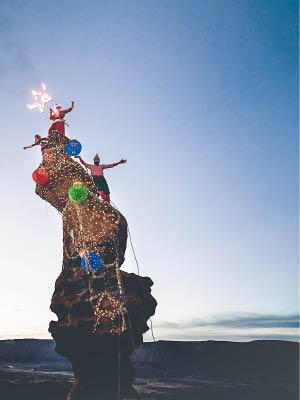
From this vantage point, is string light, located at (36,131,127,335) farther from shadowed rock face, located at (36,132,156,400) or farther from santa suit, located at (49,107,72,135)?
santa suit, located at (49,107,72,135)

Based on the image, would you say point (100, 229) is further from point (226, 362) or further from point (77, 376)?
point (226, 362)

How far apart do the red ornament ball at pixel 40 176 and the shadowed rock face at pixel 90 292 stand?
323mm

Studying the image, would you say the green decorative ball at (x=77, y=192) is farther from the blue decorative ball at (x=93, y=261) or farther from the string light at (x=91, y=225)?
the blue decorative ball at (x=93, y=261)

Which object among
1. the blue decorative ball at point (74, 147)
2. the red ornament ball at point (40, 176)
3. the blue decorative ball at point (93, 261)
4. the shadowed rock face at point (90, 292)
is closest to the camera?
the blue decorative ball at point (74, 147)

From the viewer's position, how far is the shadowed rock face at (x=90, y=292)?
502 inches

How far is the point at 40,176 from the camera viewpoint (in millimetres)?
12562

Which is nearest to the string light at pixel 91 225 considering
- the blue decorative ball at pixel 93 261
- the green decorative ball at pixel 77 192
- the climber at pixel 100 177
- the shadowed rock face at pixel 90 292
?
the shadowed rock face at pixel 90 292

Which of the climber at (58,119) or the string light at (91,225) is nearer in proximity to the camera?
the string light at (91,225)

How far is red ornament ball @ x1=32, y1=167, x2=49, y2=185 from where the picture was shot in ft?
41.0

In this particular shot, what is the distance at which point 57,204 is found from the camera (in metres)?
13.7

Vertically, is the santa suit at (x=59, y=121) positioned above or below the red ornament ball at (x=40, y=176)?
above

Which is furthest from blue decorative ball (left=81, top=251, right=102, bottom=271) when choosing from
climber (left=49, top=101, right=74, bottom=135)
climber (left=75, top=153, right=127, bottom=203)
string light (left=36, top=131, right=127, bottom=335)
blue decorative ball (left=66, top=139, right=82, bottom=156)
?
climber (left=49, top=101, right=74, bottom=135)

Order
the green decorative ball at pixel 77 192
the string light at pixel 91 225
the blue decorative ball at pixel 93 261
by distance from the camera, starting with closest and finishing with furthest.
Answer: the green decorative ball at pixel 77 192 → the blue decorative ball at pixel 93 261 → the string light at pixel 91 225

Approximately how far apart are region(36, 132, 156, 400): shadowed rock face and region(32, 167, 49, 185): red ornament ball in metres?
0.32
